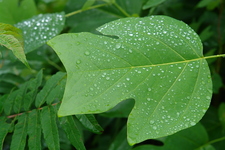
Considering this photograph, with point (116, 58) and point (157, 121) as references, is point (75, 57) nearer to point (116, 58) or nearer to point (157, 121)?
point (116, 58)

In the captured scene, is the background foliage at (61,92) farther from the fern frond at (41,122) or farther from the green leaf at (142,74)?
the green leaf at (142,74)

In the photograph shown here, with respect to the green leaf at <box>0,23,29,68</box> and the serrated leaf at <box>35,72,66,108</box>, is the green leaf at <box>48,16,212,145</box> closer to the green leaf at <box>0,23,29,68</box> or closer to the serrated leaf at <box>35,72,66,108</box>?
the green leaf at <box>0,23,29,68</box>

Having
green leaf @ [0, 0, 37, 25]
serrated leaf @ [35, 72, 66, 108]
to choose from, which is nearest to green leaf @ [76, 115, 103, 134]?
serrated leaf @ [35, 72, 66, 108]

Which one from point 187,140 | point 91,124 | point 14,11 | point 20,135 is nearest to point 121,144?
point 187,140

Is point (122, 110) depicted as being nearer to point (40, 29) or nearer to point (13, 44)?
point (40, 29)

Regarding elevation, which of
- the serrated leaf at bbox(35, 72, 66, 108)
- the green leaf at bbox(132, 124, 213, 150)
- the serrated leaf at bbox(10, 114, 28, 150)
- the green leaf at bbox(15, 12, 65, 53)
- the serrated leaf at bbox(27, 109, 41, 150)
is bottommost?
the green leaf at bbox(132, 124, 213, 150)

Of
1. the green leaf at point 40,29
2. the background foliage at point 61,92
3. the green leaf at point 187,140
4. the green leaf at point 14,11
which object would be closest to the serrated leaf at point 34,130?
the background foliage at point 61,92
